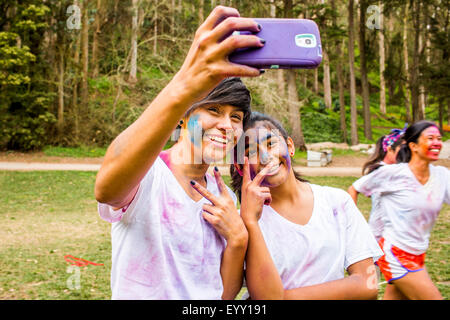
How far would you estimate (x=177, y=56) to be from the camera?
1875 centimetres

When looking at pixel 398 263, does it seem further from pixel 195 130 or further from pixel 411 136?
pixel 195 130

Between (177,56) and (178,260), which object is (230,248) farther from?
(177,56)

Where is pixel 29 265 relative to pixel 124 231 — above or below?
below

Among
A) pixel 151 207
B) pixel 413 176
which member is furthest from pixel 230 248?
pixel 413 176

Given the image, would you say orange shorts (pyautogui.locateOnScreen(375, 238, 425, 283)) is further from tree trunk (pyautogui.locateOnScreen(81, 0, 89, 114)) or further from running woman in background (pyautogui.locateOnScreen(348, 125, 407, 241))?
tree trunk (pyautogui.locateOnScreen(81, 0, 89, 114))

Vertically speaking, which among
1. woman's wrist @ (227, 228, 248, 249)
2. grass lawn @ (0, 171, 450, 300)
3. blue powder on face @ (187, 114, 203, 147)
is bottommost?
grass lawn @ (0, 171, 450, 300)

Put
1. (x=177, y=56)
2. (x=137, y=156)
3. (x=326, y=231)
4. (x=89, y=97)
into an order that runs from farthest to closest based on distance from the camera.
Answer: (x=89, y=97)
(x=177, y=56)
(x=326, y=231)
(x=137, y=156)

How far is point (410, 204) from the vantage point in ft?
12.7

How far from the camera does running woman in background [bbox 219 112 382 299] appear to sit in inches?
63.1

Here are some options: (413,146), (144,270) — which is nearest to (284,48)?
(144,270)

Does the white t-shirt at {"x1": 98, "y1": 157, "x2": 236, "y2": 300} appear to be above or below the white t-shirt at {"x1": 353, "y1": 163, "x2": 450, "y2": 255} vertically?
above

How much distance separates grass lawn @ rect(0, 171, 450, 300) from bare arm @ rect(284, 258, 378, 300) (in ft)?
13.2

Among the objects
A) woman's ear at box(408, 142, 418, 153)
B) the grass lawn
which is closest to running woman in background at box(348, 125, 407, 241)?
woman's ear at box(408, 142, 418, 153)
